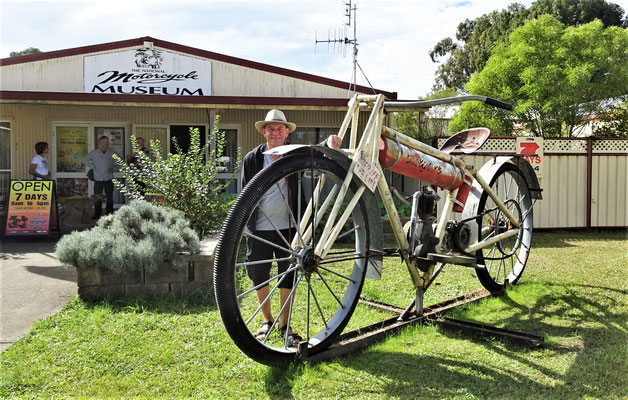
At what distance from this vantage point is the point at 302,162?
3080 mm

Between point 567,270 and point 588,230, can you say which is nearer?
point 567,270

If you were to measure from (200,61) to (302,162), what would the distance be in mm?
10783

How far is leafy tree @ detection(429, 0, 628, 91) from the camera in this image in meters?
31.7

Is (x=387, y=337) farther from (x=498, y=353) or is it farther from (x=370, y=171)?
(x=370, y=171)

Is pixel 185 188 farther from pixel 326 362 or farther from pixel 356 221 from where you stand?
pixel 326 362

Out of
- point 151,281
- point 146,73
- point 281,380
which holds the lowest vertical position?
point 281,380

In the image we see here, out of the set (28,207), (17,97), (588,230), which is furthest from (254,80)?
(588,230)

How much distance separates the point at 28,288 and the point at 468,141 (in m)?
4.78

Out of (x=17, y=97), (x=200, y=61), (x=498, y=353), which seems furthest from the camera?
(x=200, y=61)

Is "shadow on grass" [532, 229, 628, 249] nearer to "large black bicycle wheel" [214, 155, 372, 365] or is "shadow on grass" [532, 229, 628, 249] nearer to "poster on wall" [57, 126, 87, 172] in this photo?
"large black bicycle wheel" [214, 155, 372, 365]

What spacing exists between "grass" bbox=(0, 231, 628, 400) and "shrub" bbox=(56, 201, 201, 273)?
1.23 feet

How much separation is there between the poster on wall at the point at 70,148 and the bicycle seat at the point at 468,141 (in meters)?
10.3

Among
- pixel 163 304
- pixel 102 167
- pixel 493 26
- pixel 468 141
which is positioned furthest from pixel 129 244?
pixel 493 26

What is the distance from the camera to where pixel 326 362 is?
3.34 m
